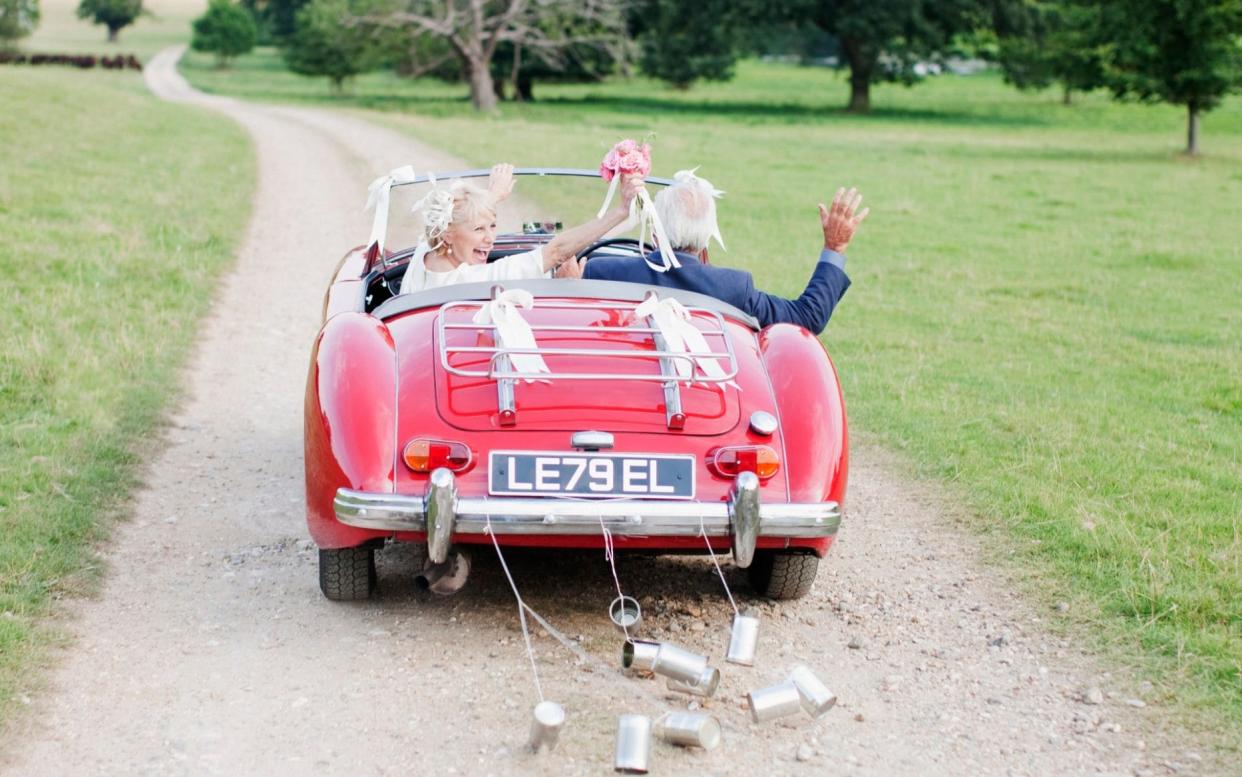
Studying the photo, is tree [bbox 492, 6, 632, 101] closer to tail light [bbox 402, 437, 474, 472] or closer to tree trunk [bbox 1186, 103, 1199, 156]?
tree trunk [bbox 1186, 103, 1199, 156]

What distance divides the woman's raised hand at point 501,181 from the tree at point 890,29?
128 feet

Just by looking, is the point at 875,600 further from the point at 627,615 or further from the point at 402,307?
the point at 402,307

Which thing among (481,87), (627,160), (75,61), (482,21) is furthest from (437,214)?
(75,61)

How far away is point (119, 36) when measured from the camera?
124 meters

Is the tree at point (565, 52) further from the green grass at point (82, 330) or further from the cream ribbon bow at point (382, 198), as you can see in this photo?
the cream ribbon bow at point (382, 198)

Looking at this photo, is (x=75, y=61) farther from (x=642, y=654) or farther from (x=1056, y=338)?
(x=642, y=654)

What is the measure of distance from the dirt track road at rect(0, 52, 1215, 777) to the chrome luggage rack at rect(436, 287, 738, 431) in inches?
30.3

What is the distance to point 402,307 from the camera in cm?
509

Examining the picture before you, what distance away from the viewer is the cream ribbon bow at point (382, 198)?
5.71 meters

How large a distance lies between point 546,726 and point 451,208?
2.46 m

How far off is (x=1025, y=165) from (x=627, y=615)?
23.2 m


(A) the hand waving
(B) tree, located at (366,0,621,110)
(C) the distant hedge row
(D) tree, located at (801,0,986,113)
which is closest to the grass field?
(A) the hand waving

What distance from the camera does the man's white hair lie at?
5.21 metres

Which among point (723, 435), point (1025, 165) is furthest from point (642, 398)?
point (1025, 165)
